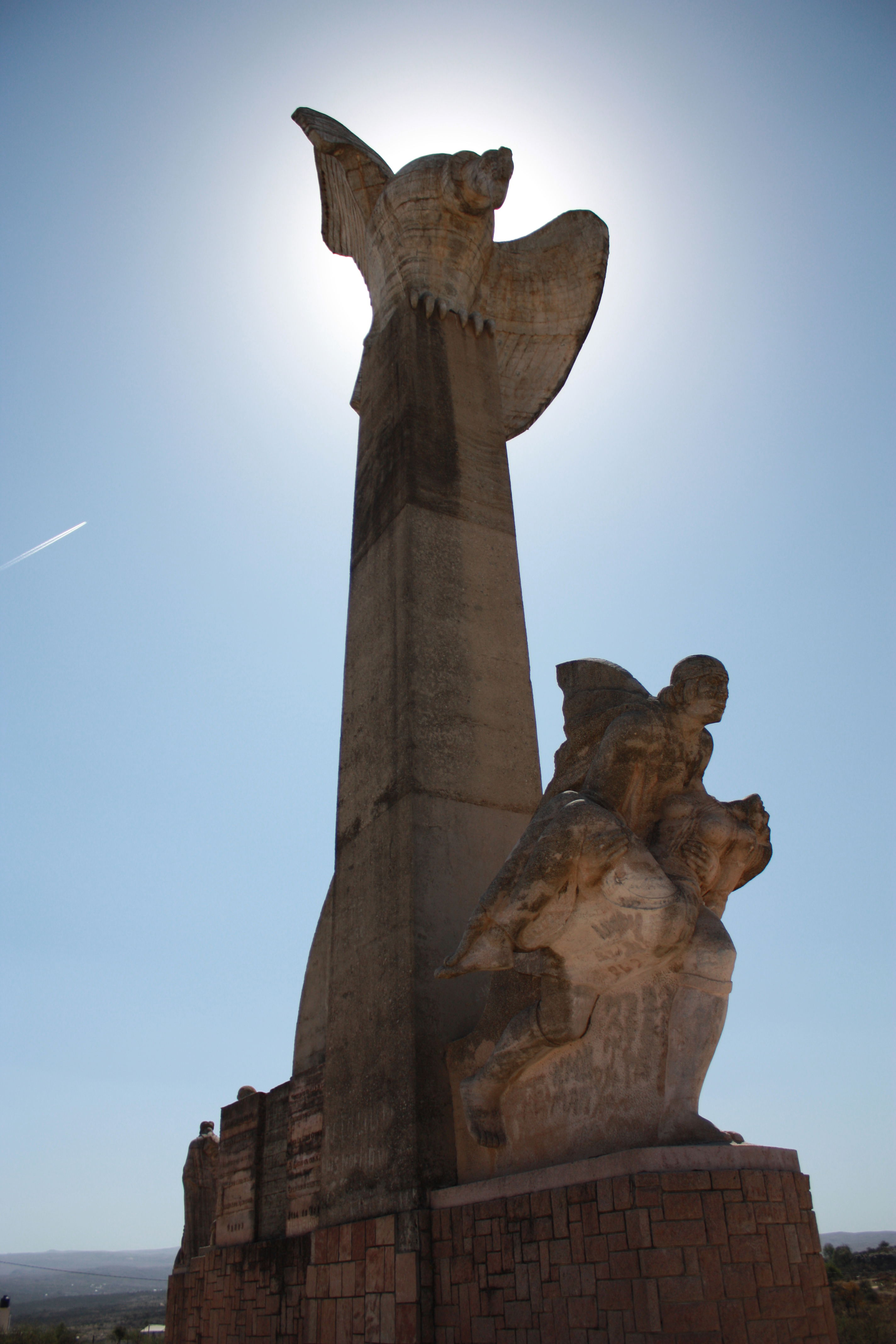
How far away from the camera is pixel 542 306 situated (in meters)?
10.1

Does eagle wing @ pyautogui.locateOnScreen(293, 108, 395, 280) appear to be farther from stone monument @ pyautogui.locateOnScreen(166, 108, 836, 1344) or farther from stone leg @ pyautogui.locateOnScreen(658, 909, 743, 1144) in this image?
stone leg @ pyautogui.locateOnScreen(658, 909, 743, 1144)

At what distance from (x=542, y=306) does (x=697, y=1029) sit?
7848mm

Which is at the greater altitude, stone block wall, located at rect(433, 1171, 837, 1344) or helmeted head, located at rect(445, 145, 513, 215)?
helmeted head, located at rect(445, 145, 513, 215)

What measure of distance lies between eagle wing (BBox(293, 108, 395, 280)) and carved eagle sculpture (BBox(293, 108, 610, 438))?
0.01 meters

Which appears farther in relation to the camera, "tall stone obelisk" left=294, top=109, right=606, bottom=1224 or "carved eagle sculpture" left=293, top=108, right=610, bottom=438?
"carved eagle sculpture" left=293, top=108, right=610, bottom=438

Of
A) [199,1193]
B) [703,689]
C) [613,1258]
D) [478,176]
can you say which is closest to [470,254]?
[478,176]

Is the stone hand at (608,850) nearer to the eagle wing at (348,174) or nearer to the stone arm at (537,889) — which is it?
the stone arm at (537,889)

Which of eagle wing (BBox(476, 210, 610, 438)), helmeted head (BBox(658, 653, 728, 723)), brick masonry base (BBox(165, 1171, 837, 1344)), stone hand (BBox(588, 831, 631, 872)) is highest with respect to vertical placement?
eagle wing (BBox(476, 210, 610, 438))

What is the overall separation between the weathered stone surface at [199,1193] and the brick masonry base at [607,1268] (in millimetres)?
5934

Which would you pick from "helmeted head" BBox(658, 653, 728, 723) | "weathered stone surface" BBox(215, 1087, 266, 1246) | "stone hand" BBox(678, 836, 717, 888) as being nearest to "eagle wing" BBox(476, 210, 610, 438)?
"helmeted head" BBox(658, 653, 728, 723)

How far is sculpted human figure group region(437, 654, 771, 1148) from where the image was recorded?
4492mm

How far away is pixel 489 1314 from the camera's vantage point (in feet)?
14.9

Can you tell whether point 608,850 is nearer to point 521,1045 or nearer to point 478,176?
point 521,1045

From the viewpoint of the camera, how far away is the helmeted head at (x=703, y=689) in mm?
5172
